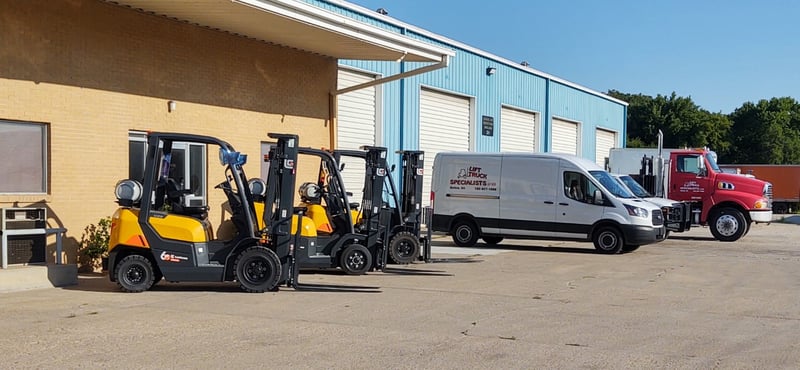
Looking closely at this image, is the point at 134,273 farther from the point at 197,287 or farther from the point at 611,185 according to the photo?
the point at 611,185

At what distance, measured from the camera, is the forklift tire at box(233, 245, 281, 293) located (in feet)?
36.6

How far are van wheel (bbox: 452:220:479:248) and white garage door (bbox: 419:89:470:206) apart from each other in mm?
5197

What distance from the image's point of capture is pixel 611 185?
1842 cm

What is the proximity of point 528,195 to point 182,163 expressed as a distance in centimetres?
782

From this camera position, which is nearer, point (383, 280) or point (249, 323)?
point (249, 323)

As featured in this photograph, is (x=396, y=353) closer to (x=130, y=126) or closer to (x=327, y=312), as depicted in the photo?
(x=327, y=312)

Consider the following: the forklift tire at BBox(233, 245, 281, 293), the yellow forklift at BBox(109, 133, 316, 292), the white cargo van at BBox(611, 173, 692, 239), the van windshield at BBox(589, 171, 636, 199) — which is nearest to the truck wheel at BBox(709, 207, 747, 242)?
the white cargo van at BBox(611, 173, 692, 239)

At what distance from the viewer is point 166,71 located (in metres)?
15.0

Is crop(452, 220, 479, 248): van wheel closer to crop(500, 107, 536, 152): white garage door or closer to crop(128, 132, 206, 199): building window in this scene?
crop(128, 132, 206, 199): building window

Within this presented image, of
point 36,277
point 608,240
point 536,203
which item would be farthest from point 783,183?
point 36,277

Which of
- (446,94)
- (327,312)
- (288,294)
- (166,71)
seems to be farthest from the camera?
(446,94)

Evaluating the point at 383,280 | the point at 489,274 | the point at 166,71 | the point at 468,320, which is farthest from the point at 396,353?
the point at 166,71

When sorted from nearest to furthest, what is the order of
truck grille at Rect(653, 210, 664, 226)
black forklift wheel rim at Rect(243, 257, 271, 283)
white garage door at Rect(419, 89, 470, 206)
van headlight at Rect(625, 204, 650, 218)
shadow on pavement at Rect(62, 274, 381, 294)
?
black forklift wheel rim at Rect(243, 257, 271, 283) < shadow on pavement at Rect(62, 274, 381, 294) < van headlight at Rect(625, 204, 650, 218) < truck grille at Rect(653, 210, 664, 226) < white garage door at Rect(419, 89, 470, 206)

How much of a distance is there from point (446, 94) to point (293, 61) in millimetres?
9361
